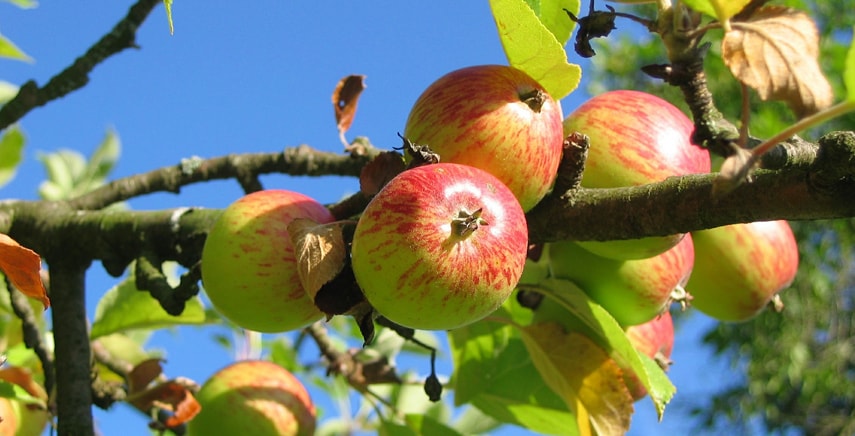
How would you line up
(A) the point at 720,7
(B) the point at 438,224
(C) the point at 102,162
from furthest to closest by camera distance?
(C) the point at 102,162 < (B) the point at 438,224 < (A) the point at 720,7

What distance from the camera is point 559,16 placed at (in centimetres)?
125

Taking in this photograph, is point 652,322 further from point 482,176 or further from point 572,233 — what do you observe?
point 482,176

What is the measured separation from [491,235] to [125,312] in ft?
4.13

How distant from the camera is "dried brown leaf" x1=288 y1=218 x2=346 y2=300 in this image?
99 cm

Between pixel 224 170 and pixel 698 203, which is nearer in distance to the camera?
pixel 698 203

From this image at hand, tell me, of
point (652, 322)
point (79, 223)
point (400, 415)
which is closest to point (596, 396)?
point (652, 322)

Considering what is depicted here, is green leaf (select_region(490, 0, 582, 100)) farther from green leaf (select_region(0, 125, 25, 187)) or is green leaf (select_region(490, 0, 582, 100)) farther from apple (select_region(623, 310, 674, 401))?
green leaf (select_region(0, 125, 25, 187))

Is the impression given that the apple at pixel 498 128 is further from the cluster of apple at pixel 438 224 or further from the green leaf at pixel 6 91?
the green leaf at pixel 6 91

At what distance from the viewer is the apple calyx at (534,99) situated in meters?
1.11

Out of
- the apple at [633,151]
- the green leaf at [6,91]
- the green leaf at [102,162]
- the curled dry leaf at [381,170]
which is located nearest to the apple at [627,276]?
the apple at [633,151]

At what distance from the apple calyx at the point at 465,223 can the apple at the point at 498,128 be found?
6.9 inches

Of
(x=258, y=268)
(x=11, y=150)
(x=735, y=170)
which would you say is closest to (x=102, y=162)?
(x=11, y=150)

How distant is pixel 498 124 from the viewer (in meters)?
1.09

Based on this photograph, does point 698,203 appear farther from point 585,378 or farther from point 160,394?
point 160,394
